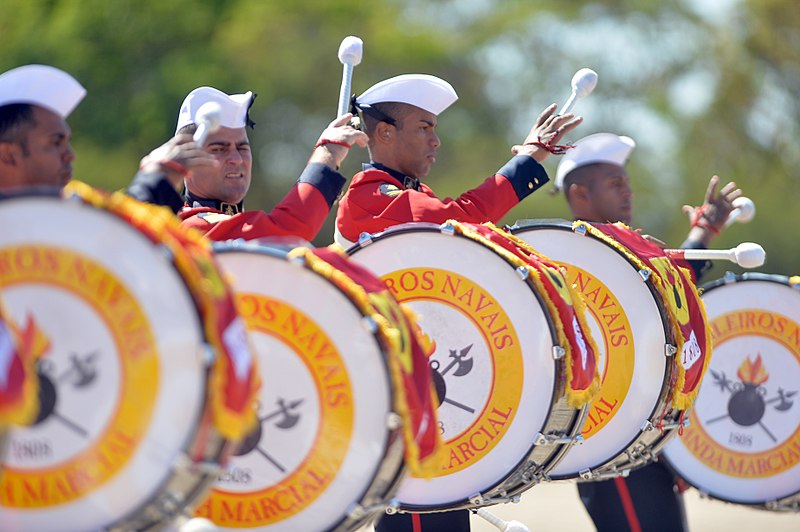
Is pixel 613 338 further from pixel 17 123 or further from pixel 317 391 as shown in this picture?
pixel 17 123

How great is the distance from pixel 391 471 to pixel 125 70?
18.4 meters

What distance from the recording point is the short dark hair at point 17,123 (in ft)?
13.5

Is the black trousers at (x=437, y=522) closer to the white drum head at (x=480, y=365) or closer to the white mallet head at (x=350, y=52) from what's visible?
the white drum head at (x=480, y=365)

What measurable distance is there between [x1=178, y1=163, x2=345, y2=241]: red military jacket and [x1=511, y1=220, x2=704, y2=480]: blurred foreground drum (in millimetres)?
1389

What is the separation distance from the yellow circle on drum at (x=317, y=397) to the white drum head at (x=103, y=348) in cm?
68

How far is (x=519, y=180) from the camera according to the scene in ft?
17.7

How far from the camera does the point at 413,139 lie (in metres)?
5.64

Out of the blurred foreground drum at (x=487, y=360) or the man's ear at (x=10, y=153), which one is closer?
the man's ear at (x=10, y=153)

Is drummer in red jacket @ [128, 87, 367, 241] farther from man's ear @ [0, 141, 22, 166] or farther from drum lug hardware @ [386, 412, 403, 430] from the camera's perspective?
drum lug hardware @ [386, 412, 403, 430]

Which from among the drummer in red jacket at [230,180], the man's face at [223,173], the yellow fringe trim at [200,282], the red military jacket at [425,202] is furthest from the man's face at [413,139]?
the yellow fringe trim at [200,282]

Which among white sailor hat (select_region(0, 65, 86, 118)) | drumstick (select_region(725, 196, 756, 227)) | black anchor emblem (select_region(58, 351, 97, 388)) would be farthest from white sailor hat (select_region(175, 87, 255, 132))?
drumstick (select_region(725, 196, 756, 227))

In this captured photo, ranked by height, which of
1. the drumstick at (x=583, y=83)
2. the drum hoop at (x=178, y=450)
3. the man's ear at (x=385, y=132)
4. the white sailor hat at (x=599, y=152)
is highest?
the white sailor hat at (x=599, y=152)

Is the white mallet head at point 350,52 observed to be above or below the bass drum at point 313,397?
above

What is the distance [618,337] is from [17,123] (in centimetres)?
249
